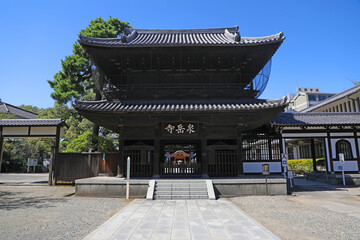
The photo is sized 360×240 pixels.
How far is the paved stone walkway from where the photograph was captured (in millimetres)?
5773

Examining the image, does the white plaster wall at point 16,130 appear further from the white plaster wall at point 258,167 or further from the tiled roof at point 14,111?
the tiled roof at point 14,111

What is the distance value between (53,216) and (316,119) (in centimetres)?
1909

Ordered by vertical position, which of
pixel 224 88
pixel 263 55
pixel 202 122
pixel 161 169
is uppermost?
pixel 263 55

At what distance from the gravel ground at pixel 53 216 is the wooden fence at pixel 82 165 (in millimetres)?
4714

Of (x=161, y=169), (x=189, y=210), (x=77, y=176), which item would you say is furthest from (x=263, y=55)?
(x=77, y=176)

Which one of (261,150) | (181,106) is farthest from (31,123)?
(261,150)

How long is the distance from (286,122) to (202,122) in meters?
7.17

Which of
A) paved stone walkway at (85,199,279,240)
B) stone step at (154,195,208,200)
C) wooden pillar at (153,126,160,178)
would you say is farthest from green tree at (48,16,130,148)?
paved stone walkway at (85,199,279,240)

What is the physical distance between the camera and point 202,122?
13359 millimetres

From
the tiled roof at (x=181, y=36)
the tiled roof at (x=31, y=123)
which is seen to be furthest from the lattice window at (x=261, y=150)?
the tiled roof at (x=31, y=123)

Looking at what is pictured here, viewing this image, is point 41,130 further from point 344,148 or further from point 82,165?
point 344,148

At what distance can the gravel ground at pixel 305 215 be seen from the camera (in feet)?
20.4

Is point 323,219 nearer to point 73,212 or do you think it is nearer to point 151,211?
point 151,211

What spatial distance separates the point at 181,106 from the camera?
41.7ft
